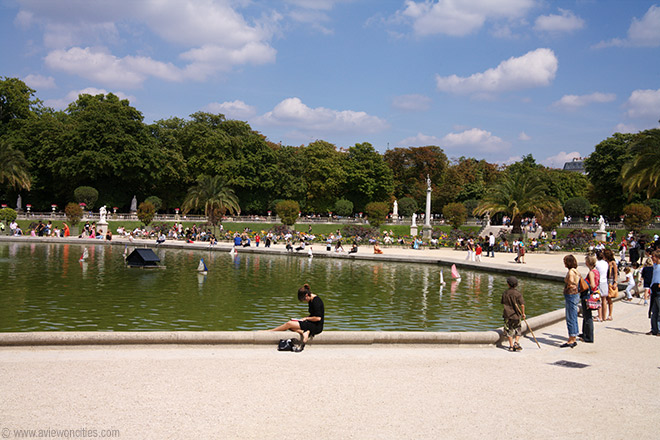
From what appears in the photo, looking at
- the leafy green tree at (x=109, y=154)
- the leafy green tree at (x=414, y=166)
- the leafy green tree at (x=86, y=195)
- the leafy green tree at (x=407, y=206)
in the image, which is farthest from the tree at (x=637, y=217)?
the leafy green tree at (x=86, y=195)

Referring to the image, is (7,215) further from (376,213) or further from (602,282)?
(602,282)

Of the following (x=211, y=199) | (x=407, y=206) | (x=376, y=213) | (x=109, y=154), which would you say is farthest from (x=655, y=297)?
(x=407, y=206)

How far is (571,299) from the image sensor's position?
30.9ft

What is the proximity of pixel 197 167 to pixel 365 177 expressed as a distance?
72.5ft

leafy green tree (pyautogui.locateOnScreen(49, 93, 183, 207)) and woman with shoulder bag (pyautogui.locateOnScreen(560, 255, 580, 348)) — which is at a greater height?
leafy green tree (pyautogui.locateOnScreen(49, 93, 183, 207))

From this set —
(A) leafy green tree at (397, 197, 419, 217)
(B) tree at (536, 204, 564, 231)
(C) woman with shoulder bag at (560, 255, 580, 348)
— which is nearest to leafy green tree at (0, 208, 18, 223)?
(B) tree at (536, 204, 564, 231)

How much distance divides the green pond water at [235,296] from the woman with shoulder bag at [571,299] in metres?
2.90

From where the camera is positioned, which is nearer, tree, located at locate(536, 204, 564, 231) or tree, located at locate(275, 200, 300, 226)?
tree, located at locate(536, 204, 564, 231)

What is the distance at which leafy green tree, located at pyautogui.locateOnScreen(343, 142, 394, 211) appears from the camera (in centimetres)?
7175

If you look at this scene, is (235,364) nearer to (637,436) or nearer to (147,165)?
(637,436)

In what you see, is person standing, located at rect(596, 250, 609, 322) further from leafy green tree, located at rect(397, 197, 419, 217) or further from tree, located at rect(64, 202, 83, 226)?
leafy green tree, located at rect(397, 197, 419, 217)

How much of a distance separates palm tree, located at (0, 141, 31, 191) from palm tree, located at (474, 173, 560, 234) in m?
42.4

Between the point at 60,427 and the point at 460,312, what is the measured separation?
10.8 meters

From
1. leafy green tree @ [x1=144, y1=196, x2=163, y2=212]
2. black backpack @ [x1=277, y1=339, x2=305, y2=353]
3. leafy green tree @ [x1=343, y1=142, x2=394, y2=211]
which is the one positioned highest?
leafy green tree @ [x1=343, y1=142, x2=394, y2=211]
